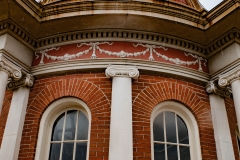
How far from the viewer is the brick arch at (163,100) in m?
6.03

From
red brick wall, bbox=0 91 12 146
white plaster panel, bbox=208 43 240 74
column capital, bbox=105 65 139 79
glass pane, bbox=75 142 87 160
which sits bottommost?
glass pane, bbox=75 142 87 160

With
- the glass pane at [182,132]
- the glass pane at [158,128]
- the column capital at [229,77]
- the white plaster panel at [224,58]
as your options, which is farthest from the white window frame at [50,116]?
the white plaster panel at [224,58]

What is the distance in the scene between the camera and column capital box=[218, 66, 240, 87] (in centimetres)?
655

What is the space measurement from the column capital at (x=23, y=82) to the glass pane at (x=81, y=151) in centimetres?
178

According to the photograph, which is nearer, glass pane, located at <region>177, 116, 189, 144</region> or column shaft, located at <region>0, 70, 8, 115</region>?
column shaft, located at <region>0, 70, 8, 115</region>

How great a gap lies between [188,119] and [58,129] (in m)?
2.83

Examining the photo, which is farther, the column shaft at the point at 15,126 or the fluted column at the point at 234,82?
the fluted column at the point at 234,82

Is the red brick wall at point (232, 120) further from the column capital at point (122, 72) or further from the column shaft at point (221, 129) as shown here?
the column capital at point (122, 72)

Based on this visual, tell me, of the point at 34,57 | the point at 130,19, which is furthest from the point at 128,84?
the point at 34,57

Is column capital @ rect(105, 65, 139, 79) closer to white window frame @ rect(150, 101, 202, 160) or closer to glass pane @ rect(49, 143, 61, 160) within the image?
white window frame @ rect(150, 101, 202, 160)

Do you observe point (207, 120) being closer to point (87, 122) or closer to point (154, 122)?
point (154, 122)

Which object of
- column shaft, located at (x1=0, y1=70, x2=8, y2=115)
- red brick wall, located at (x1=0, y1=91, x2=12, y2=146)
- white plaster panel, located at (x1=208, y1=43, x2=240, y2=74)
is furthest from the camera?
red brick wall, located at (x1=0, y1=91, x2=12, y2=146)

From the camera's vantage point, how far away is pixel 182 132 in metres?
6.69

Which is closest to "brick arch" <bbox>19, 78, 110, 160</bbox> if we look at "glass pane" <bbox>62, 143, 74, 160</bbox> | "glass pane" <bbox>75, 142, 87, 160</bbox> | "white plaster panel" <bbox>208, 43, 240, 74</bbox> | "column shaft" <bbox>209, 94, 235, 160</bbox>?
"glass pane" <bbox>75, 142, 87, 160</bbox>
